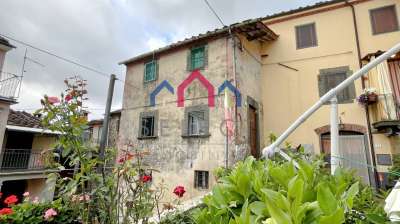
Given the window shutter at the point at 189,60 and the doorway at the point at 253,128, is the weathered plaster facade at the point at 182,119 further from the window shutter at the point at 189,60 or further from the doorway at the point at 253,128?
the doorway at the point at 253,128

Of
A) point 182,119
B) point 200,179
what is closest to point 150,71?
point 182,119

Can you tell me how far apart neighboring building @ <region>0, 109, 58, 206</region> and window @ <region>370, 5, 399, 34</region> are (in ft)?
56.5

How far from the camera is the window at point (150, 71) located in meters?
12.3

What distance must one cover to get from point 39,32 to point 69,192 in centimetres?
714

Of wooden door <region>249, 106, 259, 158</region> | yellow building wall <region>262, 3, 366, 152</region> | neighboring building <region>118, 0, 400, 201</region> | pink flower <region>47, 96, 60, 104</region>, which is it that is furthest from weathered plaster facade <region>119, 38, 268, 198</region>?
pink flower <region>47, 96, 60, 104</region>

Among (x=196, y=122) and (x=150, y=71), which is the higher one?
(x=150, y=71)

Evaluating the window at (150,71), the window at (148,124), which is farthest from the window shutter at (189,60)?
the window at (148,124)

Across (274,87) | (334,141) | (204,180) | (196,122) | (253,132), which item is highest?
(274,87)

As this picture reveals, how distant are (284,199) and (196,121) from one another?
9387 millimetres

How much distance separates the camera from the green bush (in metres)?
0.83

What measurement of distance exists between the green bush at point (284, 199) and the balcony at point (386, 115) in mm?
8651

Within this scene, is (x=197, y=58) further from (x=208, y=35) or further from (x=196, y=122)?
(x=196, y=122)

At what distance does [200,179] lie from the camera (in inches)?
372

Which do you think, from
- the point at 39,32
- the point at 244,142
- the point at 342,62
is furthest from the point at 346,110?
the point at 39,32
